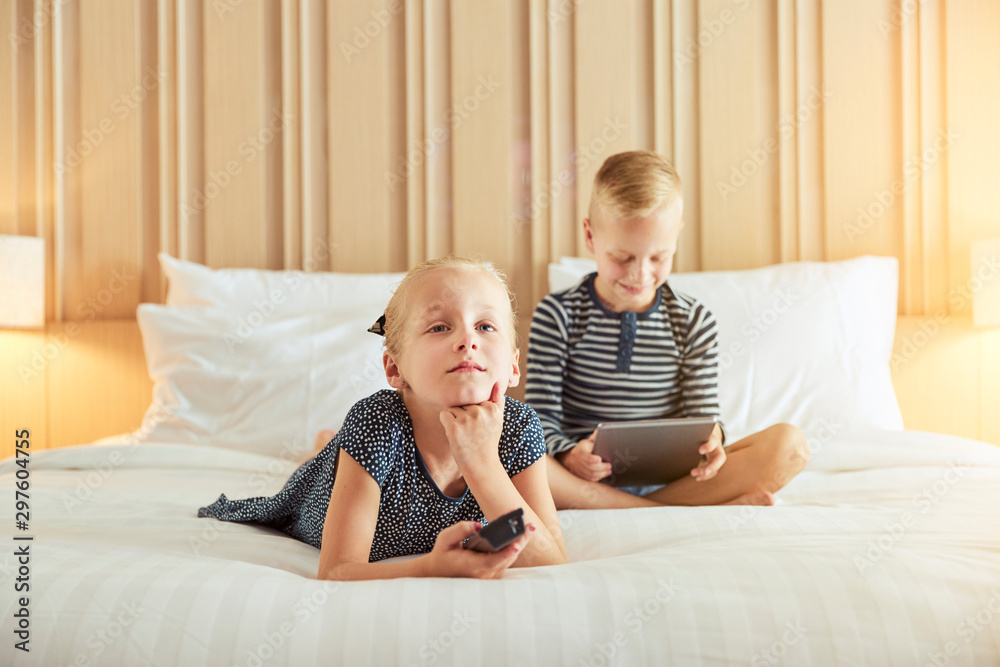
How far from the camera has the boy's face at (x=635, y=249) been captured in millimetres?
1362

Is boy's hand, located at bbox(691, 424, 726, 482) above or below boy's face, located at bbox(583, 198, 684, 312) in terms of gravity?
below

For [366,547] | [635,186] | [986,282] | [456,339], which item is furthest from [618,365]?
[986,282]

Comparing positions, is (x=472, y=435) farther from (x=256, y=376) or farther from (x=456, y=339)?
(x=256, y=376)

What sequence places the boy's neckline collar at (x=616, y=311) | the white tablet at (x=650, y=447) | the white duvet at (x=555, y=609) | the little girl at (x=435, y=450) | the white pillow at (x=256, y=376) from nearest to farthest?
the white duvet at (x=555, y=609), the little girl at (x=435, y=450), the white tablet at (x=650, y=447), the boy's neckline collar at (x=616, y=311), the white pillow at (x=256, y=376)

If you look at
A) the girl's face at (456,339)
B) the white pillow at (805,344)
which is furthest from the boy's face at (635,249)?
the girl's face at (456,339)

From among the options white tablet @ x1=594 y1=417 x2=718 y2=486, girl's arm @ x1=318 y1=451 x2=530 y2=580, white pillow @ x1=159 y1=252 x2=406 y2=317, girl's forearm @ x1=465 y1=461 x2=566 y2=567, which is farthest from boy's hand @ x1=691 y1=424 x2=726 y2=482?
white pillow @ x1=159 y1=252 x2=406 y2=317

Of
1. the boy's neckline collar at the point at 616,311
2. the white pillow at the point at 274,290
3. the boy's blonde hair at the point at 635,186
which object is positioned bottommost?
the boy's neckline collar at the point at 616,311

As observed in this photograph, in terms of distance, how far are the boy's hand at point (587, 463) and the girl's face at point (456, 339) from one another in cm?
31

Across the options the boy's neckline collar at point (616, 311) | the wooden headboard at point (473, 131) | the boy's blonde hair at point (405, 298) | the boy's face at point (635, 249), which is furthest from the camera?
the wooden headboard at point (473, 131)

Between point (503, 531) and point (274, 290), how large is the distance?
1.33m

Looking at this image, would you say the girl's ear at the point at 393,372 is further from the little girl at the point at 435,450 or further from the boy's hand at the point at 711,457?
the boy's hand at the point at 711,457

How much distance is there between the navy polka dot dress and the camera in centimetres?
87

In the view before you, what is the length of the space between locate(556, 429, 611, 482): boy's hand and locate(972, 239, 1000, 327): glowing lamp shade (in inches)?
48.0

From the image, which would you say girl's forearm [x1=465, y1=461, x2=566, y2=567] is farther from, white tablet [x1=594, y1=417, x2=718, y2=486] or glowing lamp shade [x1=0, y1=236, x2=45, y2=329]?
glowing lamp shade [x1=0, y1=236, x2=45, y2=329]
